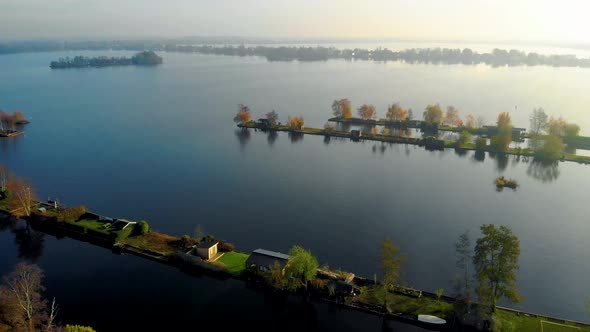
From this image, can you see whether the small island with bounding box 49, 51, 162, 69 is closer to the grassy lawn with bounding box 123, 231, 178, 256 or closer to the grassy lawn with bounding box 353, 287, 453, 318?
the grassy lawn with bounding box 123, 231, 178, 256

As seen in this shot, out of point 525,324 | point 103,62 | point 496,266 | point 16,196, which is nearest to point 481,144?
point 496,266

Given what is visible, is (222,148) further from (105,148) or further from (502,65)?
(502,65)

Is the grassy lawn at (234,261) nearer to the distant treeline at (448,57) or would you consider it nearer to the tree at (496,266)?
the tree at (496,266)

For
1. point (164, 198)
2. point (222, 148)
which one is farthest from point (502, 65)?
point (164, 198)

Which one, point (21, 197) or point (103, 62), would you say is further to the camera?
point (103, 62)

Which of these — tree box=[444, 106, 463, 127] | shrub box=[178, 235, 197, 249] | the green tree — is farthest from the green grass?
tree box=[444, 106, 463, 127]

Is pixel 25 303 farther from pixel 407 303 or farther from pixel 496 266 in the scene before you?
pixel 496 266

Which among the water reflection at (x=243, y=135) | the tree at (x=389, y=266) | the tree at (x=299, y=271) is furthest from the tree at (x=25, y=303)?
the water reflection at (x=243, y=135)
